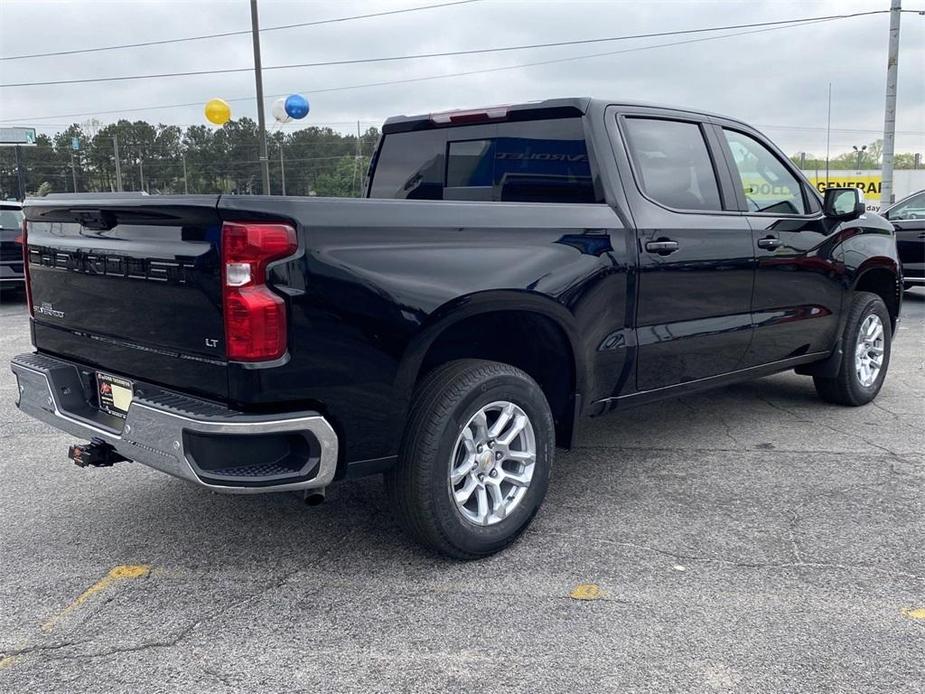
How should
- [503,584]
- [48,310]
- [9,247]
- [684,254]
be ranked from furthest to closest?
[9,247]
[684,254]
[48,310]
[503,584]

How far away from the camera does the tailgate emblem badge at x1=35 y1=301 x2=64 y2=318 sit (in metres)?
3.56

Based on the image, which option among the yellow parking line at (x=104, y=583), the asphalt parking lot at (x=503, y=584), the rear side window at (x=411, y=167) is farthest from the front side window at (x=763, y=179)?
the yellow parking line at (x=104, y=583)

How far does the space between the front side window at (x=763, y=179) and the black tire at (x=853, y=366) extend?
90cm

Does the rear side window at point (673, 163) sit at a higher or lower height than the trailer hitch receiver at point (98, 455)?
higher

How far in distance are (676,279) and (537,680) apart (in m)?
2.22

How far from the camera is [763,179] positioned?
4906 millimetres

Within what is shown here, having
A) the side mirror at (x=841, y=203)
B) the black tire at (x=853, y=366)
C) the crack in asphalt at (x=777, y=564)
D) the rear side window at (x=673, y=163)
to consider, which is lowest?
the crack in asphalt at (x=777, y=564)

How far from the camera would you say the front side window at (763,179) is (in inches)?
186

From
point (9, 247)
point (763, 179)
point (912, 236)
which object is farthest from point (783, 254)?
point (9, 247)

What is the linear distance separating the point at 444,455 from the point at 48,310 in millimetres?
1860

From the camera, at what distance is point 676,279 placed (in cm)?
413

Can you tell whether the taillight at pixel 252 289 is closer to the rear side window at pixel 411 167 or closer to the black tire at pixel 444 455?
the black tire at pixel 444 455

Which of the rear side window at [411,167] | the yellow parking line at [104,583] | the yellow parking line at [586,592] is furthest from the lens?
the rear side window at [411,167]

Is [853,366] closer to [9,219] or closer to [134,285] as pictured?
[134,285]
